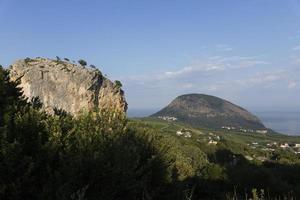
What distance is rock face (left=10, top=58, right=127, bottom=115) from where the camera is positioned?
4670 inches

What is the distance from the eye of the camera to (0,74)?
17062 mm

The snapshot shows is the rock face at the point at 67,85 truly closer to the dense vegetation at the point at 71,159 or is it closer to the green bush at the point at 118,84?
the green bush at the point at 118,84

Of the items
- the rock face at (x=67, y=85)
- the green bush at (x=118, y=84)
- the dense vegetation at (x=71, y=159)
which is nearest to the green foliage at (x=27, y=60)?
the rock face at (x=67, y=85)

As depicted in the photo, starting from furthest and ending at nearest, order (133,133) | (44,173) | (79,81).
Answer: (79,81)
(133,133)
(44,173)

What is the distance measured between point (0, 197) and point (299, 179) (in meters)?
39.5

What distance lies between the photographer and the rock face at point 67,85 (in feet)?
389

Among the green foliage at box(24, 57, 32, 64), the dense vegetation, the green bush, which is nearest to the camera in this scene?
the dense vegetation

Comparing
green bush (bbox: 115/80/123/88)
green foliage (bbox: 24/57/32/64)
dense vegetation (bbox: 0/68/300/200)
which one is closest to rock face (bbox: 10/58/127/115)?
green foliage (bbox: 24/57/32/64)

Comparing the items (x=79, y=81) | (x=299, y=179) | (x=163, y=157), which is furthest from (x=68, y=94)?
(x=163, y=157)

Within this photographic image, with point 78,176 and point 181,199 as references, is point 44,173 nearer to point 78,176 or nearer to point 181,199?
point 78,176

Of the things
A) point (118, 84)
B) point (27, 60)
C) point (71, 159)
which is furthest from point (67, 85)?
point (71, 159)

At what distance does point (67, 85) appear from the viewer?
122000mm

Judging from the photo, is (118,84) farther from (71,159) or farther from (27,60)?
(71,159)

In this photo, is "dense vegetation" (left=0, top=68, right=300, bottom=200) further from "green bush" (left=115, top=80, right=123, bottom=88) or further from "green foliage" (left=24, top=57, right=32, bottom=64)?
"green bush" (left=115, top=80, right=123, bottom=88)
